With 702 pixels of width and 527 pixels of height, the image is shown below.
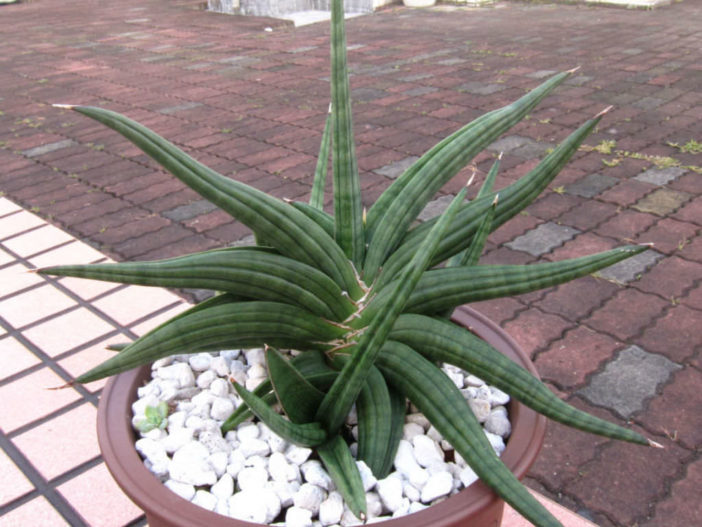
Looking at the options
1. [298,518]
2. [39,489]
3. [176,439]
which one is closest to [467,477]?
[298,518]

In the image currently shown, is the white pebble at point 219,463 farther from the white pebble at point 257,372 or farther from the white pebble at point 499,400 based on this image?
the white pebble at point 499,400

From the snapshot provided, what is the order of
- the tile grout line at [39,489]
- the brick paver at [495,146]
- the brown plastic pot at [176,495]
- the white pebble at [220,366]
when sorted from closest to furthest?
1. the brown plastic pot at [176,495]
2. the white pebble at [220,366]
3. the tile grout line at [39,489]
4. the brick paver at [495,146]

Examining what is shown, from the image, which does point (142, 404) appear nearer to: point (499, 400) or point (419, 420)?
point (419, 420)

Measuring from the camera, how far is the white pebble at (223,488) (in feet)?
3.71

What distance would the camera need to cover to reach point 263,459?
47.4 inches

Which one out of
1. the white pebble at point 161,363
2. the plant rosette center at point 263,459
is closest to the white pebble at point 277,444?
the plant rosette center at point 263,459

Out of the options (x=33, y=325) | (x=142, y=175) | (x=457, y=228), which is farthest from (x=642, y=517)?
(x=142, y=175)

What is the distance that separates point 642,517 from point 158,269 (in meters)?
1.33

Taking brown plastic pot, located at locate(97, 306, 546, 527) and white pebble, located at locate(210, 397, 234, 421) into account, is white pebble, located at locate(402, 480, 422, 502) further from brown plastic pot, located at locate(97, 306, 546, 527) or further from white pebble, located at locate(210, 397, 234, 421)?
white pebble, located at locate(210, 397, 234, 421)

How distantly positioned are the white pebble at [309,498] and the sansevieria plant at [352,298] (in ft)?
0.15

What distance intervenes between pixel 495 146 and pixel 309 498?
3.22 metres

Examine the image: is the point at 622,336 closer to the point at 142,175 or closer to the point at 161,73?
the point at 142,175

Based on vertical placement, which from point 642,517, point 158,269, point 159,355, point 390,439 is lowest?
point 642,517

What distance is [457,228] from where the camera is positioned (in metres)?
1.21
